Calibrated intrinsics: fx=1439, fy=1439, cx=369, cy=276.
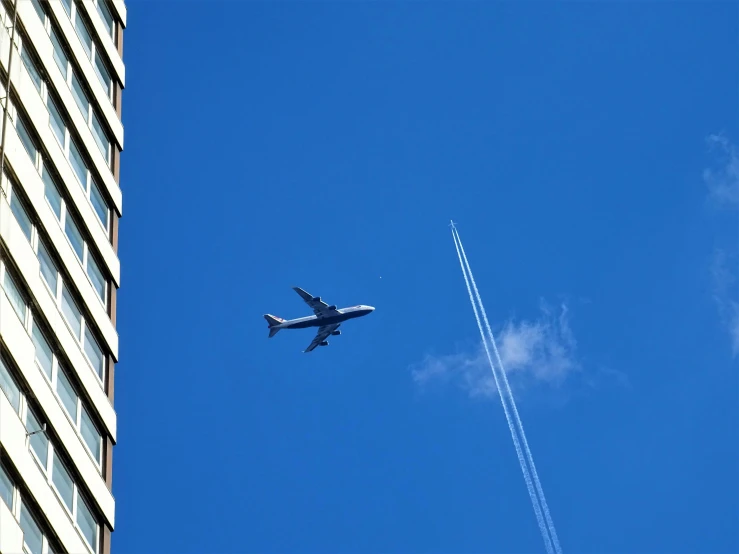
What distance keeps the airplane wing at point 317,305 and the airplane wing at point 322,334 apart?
4.71 meters

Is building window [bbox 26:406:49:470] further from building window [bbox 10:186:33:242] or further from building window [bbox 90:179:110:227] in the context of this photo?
building window [bbox 90:179:110:227]

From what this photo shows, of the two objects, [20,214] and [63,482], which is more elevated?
[20,214]

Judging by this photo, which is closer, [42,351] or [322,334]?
[42,351]

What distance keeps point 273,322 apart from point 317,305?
10185mm

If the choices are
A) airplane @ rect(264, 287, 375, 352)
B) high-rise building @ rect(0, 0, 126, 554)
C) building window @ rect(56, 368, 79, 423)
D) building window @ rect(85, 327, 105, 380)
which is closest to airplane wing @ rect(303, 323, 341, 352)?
airplane @ rect(264, 287, 375, 352)

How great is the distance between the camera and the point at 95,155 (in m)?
49.1

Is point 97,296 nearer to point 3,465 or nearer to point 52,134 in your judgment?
point 52,134

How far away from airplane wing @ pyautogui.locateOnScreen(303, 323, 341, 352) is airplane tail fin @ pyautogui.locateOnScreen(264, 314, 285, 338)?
4170mm

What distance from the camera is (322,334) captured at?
149 metres

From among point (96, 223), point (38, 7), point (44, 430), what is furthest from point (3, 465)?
point (38, 7)

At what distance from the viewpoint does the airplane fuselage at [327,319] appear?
454 ft

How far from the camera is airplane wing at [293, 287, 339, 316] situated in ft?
453

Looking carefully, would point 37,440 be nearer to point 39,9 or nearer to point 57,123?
point 57,123

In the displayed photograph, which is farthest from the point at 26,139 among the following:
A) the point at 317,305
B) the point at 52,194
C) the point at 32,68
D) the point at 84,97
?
the point at 317,305
